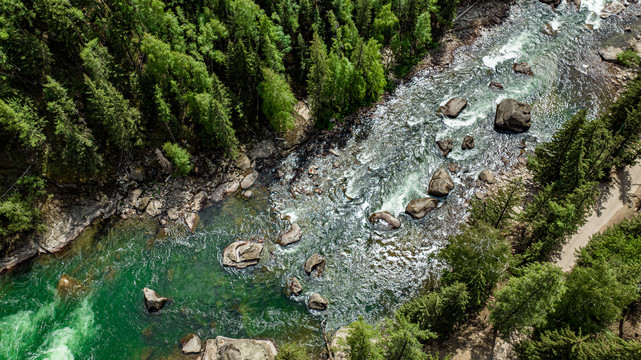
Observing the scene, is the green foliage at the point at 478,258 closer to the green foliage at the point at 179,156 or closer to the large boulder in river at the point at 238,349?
the large boulder in river at the point at 238,349

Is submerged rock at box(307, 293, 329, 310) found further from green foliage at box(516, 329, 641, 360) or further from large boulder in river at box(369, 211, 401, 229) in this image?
green foliage at box(516, 329, 641, 360)

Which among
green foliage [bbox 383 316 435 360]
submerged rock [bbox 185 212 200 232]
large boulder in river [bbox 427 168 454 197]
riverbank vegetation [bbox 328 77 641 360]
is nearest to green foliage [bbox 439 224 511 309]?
riverbank vegetation [bbox 328 77 641 360]

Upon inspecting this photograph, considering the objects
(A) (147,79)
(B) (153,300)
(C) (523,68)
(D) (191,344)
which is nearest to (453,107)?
(C) (523,68)

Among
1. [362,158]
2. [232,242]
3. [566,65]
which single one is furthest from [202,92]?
[566,65]

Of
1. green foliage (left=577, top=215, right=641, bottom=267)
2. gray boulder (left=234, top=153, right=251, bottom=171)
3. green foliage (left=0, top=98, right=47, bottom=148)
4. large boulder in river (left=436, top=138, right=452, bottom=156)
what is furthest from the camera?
large boulder in river (left=436, top=138, right=452, bottom=156)

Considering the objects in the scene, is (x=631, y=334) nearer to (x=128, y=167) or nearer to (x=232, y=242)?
(x=232, y=242)

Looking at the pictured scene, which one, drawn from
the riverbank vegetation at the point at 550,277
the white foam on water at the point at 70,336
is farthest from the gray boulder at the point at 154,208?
the riverbank vegetation at the point at 550,277
